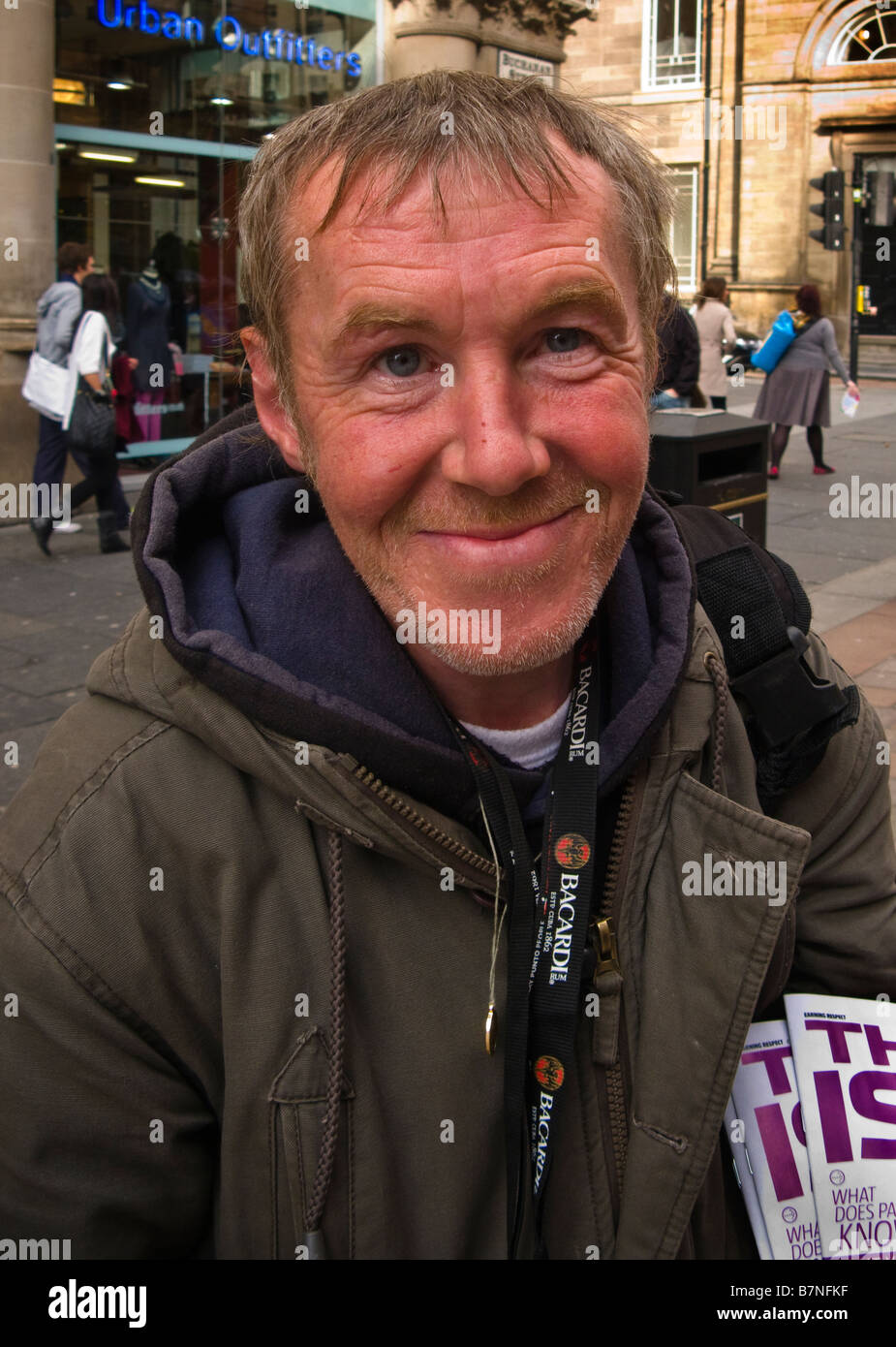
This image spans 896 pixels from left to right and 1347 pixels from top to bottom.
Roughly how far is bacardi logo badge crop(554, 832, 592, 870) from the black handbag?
306 inches

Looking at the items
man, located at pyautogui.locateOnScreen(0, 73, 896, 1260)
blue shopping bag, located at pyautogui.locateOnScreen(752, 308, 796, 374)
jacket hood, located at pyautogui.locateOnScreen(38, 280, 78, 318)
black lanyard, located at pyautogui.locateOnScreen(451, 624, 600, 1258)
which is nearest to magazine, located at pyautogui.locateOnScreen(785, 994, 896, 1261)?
man, located at pyautogui.locateOnScreen(0, 73, 896, 1260)

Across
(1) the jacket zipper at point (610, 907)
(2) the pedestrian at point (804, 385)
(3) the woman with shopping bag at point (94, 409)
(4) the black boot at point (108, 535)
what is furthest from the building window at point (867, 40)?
(1) the jacket zipper at point (610, 907)

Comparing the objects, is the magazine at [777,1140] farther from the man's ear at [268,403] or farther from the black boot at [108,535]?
the black boot at [108,535]

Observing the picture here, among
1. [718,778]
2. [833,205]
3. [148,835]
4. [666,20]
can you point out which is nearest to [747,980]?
[718,778]

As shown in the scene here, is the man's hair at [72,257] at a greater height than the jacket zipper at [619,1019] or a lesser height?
greater

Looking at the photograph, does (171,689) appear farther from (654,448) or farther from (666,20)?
(666,20)

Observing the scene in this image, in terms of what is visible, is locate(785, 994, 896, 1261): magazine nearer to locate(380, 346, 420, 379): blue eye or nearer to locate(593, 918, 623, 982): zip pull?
locate(593, 918, 623, 982): zip pull

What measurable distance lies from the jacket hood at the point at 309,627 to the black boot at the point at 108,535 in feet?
23.9

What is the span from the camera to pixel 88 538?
9.35 meters

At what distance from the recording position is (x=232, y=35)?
11.7 metres

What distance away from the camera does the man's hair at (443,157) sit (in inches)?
58.1

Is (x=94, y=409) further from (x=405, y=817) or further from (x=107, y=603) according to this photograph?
(x=405, y=817)

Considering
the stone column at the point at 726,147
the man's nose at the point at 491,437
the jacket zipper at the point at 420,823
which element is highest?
the stone column at the point at 726,147
